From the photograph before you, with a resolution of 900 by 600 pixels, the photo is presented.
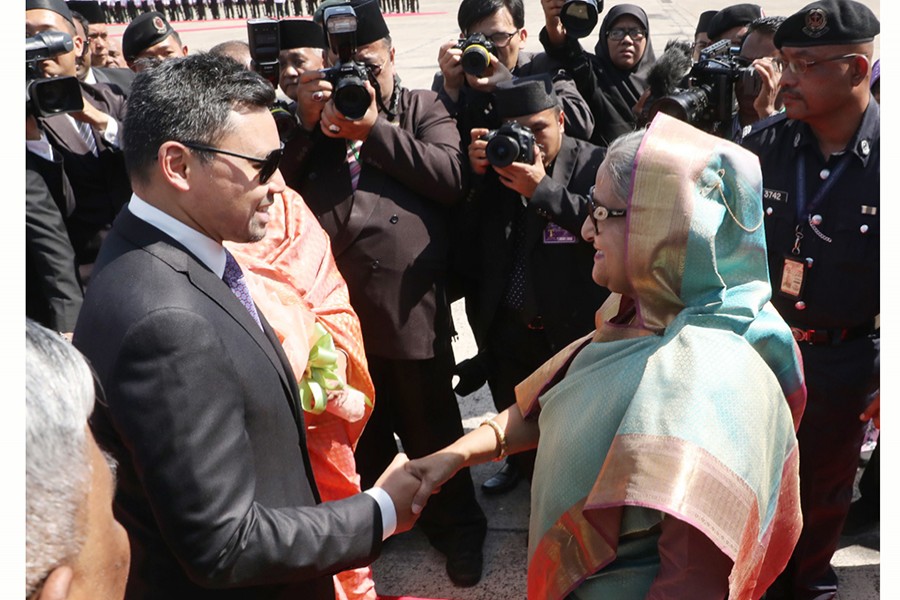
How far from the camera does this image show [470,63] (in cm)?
399

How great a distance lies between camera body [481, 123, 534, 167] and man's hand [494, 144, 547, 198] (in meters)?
0.02

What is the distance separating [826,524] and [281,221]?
2.35m

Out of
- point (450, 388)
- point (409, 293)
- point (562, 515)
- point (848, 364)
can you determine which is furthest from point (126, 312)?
point (848, 364)

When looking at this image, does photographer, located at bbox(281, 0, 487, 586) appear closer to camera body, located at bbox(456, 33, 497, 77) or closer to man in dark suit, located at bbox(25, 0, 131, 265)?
camera body, located at bbox(456, 33, 497, 77)

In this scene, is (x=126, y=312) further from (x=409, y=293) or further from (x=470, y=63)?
(x=470, y=63)

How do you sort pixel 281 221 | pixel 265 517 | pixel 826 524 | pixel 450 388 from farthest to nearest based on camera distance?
pixel 450 388 < pixel 826 524 < pixel 281 221 < pixel 265 517

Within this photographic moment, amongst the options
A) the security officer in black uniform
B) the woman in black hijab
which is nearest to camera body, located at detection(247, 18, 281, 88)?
the woman in black hijab

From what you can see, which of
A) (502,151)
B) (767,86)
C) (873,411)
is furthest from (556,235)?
(873,411)

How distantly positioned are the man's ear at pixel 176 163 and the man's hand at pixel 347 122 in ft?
5.03

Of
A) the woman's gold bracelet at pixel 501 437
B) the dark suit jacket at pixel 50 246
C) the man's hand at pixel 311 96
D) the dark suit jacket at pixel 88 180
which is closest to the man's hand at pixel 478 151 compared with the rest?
the man's hand at pixel 311 96

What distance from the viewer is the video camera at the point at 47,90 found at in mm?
3355

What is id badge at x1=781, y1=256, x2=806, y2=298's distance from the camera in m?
3.21

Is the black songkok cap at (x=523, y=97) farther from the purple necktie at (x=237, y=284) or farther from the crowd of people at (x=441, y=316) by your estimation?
the purple necktie at (x=237, y=284)

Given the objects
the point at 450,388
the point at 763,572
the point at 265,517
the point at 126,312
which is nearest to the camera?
the point at 126,312
